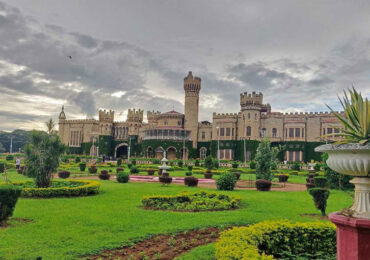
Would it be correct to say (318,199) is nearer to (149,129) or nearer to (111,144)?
(149,129)

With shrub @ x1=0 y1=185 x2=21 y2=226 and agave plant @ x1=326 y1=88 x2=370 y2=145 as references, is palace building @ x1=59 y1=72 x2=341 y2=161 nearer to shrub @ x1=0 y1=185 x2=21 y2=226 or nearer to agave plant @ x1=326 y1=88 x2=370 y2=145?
shrub @ x1=0 y1=185 x2=21 y2=226

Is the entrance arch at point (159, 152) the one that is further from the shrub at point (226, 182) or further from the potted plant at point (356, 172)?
the potted plant at point (356, 172)

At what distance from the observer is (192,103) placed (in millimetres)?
61250

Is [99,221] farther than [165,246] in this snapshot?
Yes

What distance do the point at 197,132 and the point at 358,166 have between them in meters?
56.5

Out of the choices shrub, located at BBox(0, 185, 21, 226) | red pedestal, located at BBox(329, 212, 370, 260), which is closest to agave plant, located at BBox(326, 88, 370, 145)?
red pedestal, located at BBox(329, 212, 370, 260)

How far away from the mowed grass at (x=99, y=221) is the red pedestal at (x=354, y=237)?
5217mm

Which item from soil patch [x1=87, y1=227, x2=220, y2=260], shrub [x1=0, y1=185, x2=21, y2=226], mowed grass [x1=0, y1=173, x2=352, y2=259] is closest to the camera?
soil patch [x1=87, y1=227, x2=220, y2=260]

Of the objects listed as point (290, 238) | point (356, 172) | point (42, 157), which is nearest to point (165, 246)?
point (290, 238)

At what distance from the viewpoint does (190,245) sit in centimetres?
796

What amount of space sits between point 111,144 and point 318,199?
60.4 metres

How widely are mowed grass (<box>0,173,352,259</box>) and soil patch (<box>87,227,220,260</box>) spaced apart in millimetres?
320

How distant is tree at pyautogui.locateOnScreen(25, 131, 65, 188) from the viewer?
16000mm

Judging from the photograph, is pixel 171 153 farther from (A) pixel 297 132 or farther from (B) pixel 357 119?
(B) pixel 357 119
